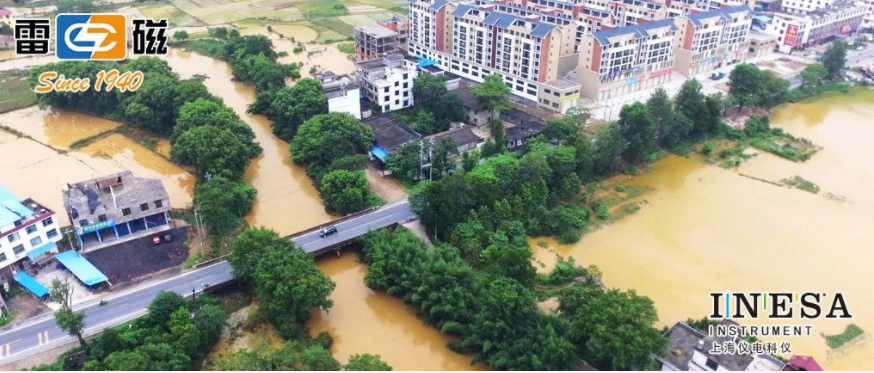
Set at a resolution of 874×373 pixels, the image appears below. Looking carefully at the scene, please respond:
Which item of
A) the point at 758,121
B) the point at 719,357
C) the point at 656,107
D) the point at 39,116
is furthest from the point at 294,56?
the point at 719,357

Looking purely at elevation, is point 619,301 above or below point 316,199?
above

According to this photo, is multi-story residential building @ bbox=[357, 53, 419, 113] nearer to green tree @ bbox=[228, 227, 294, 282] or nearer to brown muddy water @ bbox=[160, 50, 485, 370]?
brown muddy water @ bbox=[160, 50, 485, 370]

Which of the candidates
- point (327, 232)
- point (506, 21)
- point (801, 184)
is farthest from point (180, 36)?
point (801, 184)

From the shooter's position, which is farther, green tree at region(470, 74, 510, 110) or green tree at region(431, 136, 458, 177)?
green tree at region(470, 74, 510, 110)

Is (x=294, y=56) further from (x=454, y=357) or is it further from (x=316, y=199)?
(x=454, y=357)

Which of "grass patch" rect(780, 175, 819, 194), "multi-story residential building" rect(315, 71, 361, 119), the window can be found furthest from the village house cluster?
the window

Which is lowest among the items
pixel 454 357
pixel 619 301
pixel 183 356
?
pixel 454 357
